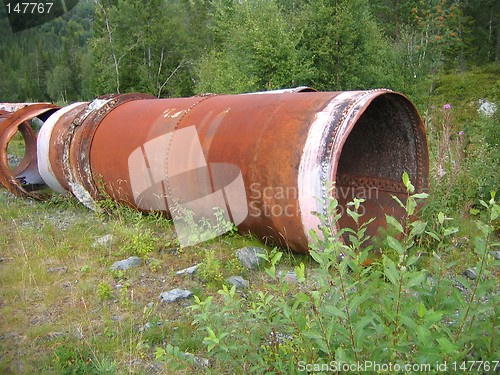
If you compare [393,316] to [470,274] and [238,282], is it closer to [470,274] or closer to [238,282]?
[238,282]

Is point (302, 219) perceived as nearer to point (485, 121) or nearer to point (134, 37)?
point (485, 121)

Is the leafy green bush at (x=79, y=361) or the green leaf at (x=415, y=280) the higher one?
the green leaf at (x=415, y=280)

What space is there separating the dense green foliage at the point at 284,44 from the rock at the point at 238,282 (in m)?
9.54

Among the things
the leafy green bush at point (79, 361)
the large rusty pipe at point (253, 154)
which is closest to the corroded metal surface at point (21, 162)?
the large rusty pipe at point (253, 154)

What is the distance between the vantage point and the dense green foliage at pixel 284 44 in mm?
13438

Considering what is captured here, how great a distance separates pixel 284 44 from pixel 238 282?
413 inches

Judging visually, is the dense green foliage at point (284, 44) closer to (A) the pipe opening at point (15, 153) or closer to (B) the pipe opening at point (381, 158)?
(A) the pipe opening at point (15, 153)

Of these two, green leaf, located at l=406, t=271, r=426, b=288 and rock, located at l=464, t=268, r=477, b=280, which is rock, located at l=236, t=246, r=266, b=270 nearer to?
rock, located at l=464, t=268, r=477, b=280

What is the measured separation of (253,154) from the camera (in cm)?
368

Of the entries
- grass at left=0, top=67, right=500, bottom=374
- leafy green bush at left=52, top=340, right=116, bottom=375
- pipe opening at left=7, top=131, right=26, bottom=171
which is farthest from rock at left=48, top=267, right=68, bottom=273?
pipe opening at left=7, top=131, right=26, bottom=171

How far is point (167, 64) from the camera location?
94.0 ft

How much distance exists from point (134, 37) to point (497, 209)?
28811 mm

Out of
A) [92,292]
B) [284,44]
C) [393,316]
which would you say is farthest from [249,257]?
[284,44]

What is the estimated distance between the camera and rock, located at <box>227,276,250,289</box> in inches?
138
